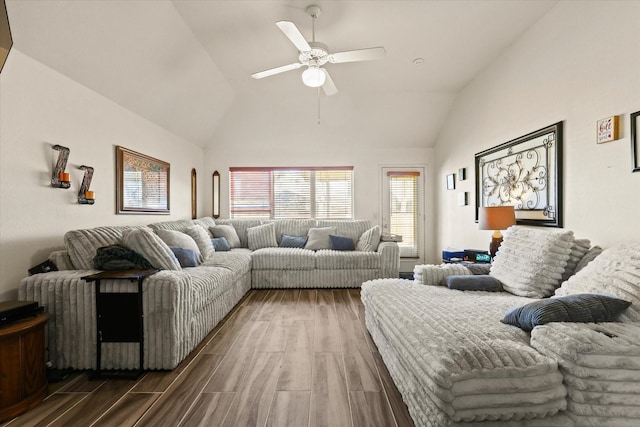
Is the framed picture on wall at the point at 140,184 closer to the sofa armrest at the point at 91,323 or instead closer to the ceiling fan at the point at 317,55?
the sofa armrest at the point at 91,323

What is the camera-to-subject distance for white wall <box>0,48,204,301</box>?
2.11m

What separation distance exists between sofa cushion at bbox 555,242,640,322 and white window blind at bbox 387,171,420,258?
3772 millimetres

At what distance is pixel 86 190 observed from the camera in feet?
9.08

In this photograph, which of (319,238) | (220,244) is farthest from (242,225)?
(319,238)

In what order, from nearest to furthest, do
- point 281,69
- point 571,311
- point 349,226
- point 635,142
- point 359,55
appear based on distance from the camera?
point 571,311
point 635,142
point 359,55
point 281,69
point 349,226

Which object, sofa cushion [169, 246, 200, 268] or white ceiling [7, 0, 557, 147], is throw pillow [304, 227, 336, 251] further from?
white ceiling [7, 0, 557, 147]

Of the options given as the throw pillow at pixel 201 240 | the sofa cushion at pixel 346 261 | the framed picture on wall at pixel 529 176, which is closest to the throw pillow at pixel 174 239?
the throw pillow at pixel 201 240

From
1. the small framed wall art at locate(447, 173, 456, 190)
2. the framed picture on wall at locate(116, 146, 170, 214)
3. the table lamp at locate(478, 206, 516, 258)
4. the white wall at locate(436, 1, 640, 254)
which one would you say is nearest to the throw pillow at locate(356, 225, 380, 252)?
the small framed wall art at locate(447, 173, 456, 190)

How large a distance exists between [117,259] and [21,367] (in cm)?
82

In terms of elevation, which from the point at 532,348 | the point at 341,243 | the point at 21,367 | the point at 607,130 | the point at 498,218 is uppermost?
the point at 607,130

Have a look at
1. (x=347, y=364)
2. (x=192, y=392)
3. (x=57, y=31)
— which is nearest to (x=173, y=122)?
(x=57, y=31)

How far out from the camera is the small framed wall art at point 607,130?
6.89 feet

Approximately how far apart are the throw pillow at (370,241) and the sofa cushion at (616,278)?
281cm

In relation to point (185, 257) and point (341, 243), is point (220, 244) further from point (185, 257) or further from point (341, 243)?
point (341, 243)
